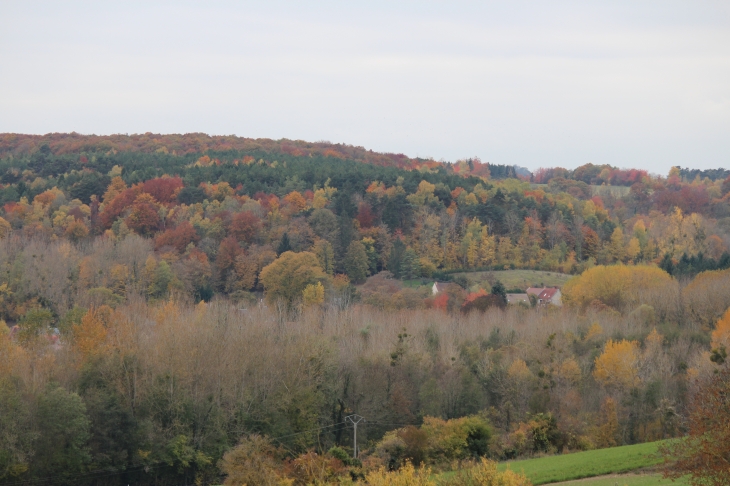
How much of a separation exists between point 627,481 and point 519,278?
69.8m

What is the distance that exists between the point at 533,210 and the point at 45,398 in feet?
281

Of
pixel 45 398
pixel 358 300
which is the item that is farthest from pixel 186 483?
pixel 358 300

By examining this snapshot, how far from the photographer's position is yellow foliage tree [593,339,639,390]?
53.8m

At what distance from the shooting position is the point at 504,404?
52188 mm

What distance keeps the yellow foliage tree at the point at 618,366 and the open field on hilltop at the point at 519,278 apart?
37.0 meters

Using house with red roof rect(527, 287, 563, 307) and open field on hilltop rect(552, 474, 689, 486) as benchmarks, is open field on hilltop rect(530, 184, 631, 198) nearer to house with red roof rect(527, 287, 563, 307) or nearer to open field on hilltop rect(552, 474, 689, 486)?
house with red roof rect(527, 287, 563, 307)

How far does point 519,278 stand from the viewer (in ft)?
327

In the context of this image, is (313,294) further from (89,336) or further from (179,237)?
(89,336)

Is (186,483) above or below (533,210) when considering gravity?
below

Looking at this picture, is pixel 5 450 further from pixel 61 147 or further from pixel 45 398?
pixel 61 147

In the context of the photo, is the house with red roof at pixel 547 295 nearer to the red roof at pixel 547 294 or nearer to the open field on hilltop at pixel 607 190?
the red roof at pixel 547 294

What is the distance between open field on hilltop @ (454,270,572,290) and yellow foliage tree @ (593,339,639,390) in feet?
121

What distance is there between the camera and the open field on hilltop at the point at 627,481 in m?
28.8

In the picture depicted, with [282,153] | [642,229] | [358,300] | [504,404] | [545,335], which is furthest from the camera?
[282,153]
